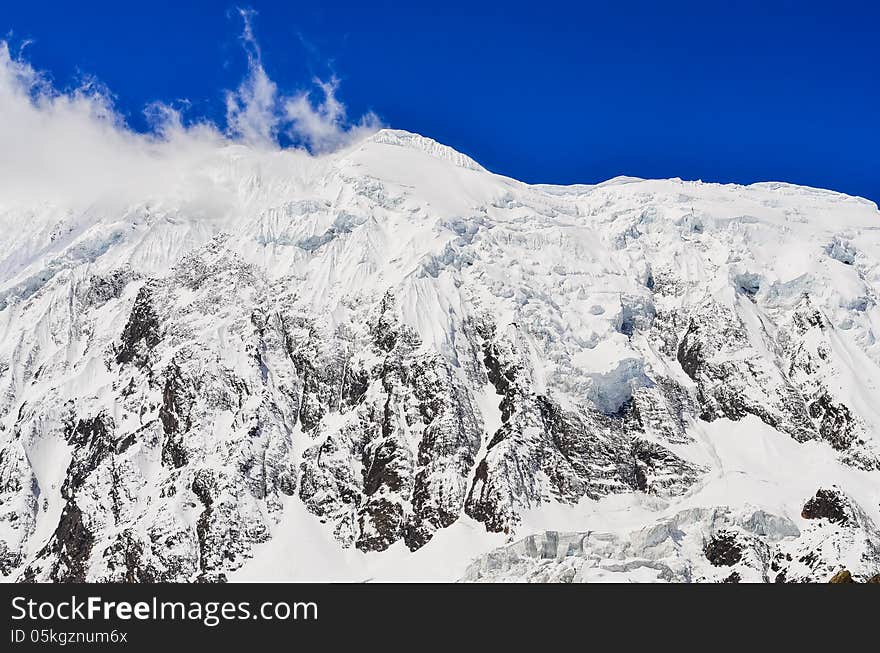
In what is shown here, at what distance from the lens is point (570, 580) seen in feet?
636
